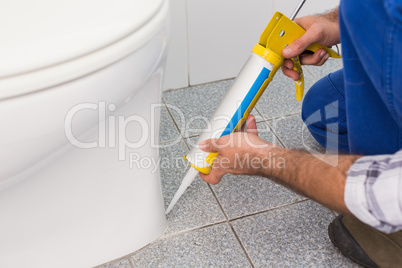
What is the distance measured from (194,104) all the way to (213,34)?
162 millimetres

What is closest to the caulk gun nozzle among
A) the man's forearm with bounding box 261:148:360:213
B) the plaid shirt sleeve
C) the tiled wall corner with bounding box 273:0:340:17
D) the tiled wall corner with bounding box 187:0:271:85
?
the man's forearm with bounding box 261:148:360:213

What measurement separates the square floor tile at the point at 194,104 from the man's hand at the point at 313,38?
1.00ft

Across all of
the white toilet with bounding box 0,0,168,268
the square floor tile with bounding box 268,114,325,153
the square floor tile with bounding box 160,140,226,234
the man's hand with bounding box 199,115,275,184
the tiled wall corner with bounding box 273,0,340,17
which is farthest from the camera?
the tiled wall corner with bounding box 273,0,340,17

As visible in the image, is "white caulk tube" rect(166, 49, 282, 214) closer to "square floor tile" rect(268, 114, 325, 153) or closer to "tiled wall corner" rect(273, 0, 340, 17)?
"square floor tile" rect(268, 114, 325, 153)

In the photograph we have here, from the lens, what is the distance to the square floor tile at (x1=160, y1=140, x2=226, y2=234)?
847 mm

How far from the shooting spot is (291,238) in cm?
82

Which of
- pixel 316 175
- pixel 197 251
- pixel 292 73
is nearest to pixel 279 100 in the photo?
pixel 292 73

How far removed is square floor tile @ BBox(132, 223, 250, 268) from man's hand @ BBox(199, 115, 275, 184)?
0.17 metres

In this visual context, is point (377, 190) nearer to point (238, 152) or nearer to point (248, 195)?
point (238, 152)

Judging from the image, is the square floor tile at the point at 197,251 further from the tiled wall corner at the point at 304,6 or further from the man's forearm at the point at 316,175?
the tiled wall corner at the point at 304,6

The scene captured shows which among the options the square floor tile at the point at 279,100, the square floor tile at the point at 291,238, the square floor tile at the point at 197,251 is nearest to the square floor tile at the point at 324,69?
the square floor tile at the point at 279,100

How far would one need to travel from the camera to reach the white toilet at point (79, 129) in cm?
45

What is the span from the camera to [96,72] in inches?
18.7

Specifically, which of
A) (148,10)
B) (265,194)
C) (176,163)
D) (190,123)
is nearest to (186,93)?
(190,123)
